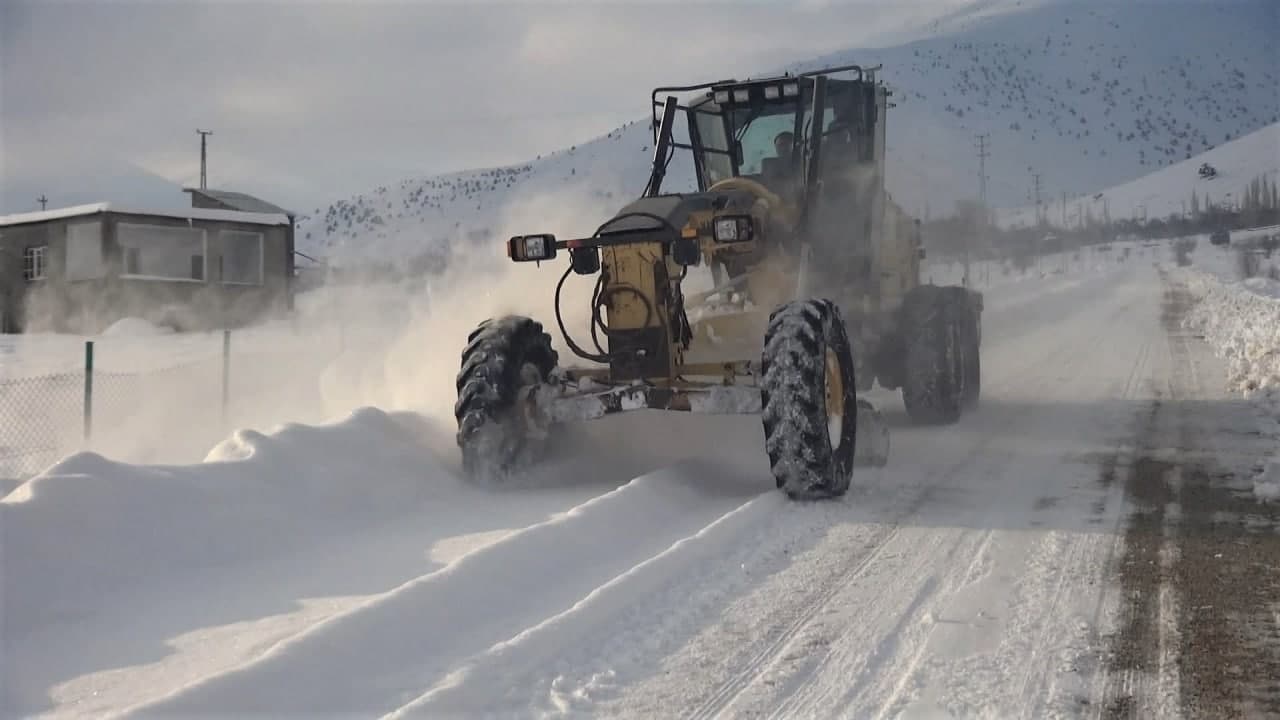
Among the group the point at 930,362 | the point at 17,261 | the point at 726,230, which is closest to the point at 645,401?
the point at 726,230

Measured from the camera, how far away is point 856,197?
10141 mm

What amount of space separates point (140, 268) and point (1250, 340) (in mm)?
26431

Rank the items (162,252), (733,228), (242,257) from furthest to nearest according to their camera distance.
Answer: (242,257) → (162,252) → (733,228)

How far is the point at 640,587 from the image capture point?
5.30 meters

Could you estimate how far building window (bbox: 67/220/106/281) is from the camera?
30484 millimetres

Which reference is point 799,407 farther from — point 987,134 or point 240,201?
point 987,134

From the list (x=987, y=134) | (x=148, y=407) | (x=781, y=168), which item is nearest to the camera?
(x=781, y=168)

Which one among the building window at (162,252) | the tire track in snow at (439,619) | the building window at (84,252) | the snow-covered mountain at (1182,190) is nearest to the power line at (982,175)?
the tire track in snow at (439,619)

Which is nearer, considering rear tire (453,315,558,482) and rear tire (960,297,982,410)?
rear tire (453,315,558,482)

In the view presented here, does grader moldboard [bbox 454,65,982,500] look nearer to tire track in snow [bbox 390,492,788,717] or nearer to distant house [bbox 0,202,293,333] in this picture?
tire track in snow [bbox 390,492,788,717]

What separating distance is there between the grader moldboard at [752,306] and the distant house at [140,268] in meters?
23.8

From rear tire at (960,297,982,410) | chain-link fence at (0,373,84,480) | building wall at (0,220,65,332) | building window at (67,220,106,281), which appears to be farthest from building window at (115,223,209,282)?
rear tire at (960,297,982,410)

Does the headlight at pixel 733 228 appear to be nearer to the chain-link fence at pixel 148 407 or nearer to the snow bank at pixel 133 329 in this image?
the chain-link fence at pixel 148 407

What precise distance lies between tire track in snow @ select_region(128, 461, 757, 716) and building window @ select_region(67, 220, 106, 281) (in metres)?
27.7
